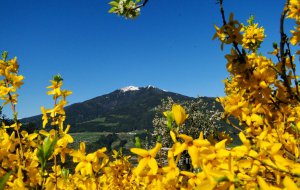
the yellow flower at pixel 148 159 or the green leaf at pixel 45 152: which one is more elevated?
the green leaf at pixel 45 152

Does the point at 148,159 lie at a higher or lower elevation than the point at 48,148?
lower

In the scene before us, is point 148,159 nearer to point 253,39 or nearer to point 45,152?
point 45,152

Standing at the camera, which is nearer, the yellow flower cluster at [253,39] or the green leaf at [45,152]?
the green leaf at [45,152]

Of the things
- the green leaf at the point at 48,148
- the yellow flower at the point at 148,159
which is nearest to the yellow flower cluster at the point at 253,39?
the yellow flower at the point at 148,159

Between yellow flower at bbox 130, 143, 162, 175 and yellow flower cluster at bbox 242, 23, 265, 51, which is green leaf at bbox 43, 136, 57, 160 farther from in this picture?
yellow flower cluster at bbox 242, 23, 265, 51

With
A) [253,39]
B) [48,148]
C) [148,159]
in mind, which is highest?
[253,39]

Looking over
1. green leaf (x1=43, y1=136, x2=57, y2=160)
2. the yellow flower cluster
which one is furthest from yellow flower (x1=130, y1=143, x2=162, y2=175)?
the yellow flower cluster

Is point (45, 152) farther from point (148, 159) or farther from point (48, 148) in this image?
point (148, 159)

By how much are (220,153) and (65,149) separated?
5.10ft

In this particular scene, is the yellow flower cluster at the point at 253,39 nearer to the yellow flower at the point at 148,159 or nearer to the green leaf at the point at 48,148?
the yellow flower at the point at 148,159

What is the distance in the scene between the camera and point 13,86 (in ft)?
12.3

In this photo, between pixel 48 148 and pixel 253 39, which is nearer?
pixel 48 148

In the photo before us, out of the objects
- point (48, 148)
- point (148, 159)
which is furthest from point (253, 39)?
point (48, 148)

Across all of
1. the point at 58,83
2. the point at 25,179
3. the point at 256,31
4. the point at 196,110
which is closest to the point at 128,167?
the point at 58,83
